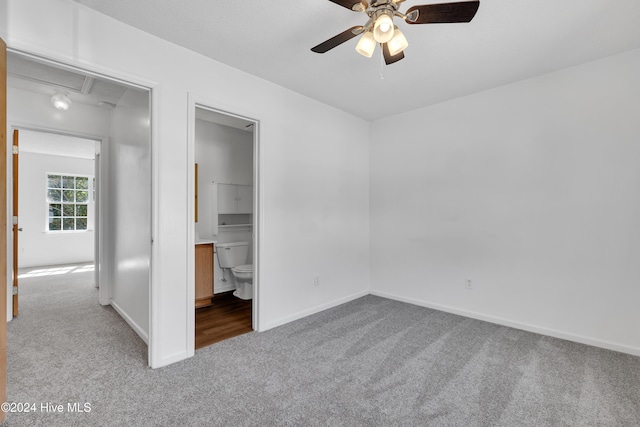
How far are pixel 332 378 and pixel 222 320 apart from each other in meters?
1.64

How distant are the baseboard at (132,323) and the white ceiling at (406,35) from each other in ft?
8.37

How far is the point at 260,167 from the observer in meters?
2.96

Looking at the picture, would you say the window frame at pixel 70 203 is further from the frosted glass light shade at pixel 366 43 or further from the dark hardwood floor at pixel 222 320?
the frosted glass light shade at pixel 366 43

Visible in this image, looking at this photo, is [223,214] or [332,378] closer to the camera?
[332,378]

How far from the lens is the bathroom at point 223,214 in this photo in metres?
3.74

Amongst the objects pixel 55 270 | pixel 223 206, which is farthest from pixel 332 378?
pixel 55 270

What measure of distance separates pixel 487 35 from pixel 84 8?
9.29 ft

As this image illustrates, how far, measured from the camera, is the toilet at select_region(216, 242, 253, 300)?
12.9 feet

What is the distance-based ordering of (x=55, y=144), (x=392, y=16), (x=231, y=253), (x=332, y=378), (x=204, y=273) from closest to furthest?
(x=392, y=16) < (x=332, y=378) < (x=204, y=273) < (x=231, y=253) < (x=55, y=144)

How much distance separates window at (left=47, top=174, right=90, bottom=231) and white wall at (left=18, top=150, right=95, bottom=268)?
0.12m

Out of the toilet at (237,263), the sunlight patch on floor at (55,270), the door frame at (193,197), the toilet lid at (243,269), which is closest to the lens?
the door frame at (193,197)

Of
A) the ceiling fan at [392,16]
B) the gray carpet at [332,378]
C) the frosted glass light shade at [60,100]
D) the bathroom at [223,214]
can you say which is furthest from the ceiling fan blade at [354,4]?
the frosted glass light shade at [60,100]

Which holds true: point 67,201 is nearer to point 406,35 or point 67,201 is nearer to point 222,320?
point 222,320

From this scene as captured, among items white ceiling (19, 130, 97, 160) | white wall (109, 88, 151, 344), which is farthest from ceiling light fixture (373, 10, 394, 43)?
white ceiling (19, 130, 97, 160)
